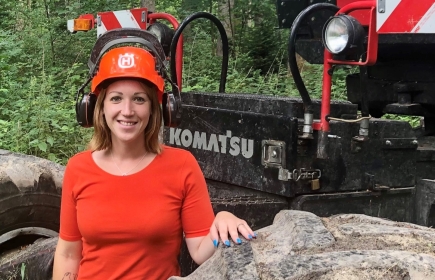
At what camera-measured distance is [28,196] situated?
2953 millimetres

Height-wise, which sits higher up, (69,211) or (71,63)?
(71,63)

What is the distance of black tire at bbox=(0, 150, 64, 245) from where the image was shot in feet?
9.49

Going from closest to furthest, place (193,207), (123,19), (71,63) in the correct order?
(193,207)
(123,19)
(71,63)

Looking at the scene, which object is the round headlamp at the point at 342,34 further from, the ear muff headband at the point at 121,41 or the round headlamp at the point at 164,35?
the round headlamp at the point at 164,35

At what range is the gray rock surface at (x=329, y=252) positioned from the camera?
1367 millimetres

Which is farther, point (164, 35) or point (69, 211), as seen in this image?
point (164, 35)

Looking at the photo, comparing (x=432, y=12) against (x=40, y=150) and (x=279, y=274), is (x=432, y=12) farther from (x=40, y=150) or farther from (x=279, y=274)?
(x=40, y=150)

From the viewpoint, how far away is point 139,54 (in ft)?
6.52

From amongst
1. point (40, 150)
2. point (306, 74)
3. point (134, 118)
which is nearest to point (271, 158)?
point (134, 118)

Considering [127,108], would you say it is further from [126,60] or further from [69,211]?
[69,211]

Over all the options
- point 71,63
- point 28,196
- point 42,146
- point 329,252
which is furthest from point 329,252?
point 71,63

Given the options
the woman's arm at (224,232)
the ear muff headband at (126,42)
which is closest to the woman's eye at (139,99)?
the ear muff headband at (126,42)

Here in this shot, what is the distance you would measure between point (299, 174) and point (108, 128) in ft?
2.47

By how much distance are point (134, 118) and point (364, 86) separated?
991 mm
